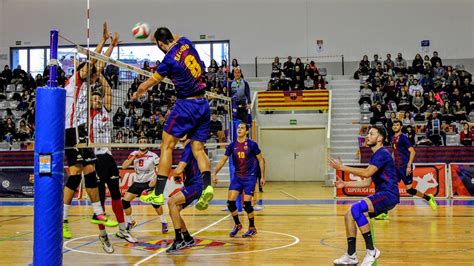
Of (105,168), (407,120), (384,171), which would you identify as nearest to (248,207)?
(105,168)

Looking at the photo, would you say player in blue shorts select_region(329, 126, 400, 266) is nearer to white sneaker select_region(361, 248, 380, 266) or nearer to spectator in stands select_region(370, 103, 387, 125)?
white sneaker select_region(361, 248, 380, 266)

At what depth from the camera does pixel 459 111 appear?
2156cm

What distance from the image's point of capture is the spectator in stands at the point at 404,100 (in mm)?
22250

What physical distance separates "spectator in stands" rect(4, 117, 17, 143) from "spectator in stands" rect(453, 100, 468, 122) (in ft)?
56.6

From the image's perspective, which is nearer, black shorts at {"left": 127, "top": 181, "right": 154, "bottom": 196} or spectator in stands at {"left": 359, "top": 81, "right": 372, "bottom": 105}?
black shorts at {"left": 127, "top": 181, "right": 154, "bottom": 196}

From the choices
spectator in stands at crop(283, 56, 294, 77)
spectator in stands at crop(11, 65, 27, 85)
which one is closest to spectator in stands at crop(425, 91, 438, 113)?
spectator in stands at crop(283, 56, 294, 77)

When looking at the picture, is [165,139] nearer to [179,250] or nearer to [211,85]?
[179,250]

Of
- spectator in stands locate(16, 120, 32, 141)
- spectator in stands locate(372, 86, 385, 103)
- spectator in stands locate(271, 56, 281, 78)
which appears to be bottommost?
spectator in stands locate(16, 120, 32, 141)

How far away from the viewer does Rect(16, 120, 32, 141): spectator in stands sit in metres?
22.0

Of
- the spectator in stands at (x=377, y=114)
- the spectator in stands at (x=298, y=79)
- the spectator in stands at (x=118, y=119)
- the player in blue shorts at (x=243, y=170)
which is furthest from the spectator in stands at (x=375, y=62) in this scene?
the player in blue shorts at (x=243, y=170)

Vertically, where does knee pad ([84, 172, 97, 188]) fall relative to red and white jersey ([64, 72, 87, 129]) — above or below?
below

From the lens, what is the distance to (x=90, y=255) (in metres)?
7.78

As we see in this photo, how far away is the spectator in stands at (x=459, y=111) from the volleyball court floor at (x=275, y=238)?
761 cm

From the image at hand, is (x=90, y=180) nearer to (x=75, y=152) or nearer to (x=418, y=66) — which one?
(x=75, y=152)
